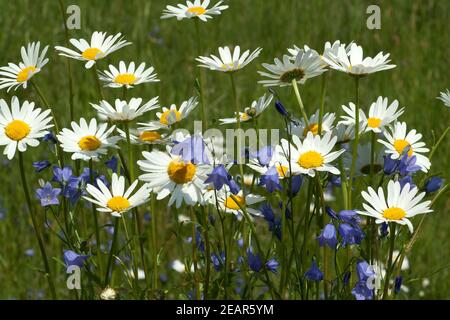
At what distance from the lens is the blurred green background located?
3.55 m

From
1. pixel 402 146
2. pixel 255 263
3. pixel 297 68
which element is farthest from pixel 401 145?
pixel 255 263

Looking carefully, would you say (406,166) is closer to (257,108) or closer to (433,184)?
(433,184)

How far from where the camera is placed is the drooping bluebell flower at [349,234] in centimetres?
167

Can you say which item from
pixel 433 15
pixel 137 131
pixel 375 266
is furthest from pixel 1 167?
pixel 433 15

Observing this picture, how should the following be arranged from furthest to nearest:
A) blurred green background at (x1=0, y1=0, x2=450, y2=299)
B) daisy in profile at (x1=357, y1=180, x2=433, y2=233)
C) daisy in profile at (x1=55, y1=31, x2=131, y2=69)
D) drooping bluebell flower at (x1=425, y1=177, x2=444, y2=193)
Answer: blurred green background at (x1=0, y1=0, x2=450, y2=299) → daisy in profile at (x1=55, y1=31, x2=131, y2=69) → drooping bluebell flower at (x1=425, y1=177, x2=444, y2=193) → daisy in profile at (x1=357, y1=180, x2=433, y2=233)

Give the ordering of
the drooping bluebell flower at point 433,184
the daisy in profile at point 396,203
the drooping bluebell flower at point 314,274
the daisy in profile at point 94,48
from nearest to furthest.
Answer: the daisy in profile at point 396,203, the drooping bluebell flower at point 314,274, the drooping bluebell flower at point 433,184, the daisy in profile at point 94,48

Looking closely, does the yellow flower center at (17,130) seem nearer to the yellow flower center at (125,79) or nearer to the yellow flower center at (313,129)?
the yellow flower center at (125,79)

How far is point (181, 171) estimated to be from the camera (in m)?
1.78

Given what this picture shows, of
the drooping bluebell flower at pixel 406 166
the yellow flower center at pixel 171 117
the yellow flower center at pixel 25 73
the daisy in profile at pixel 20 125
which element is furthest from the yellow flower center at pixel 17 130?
the drooping bluebell flower at pixel 406 166

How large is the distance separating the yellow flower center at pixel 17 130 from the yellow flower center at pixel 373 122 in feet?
2.88

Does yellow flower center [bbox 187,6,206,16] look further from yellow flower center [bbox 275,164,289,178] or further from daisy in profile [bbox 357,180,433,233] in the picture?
daisy in profile [bbox 357,180,433,233]

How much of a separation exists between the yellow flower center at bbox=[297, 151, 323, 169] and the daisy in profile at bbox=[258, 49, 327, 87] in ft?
0.67

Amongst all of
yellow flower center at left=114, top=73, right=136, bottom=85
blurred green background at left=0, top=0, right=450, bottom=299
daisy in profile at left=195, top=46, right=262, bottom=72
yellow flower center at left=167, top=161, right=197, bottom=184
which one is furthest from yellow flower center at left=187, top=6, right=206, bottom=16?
blurred green background at left=0, top=0, right=450, bottom=299

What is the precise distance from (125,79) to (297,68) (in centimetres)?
49
